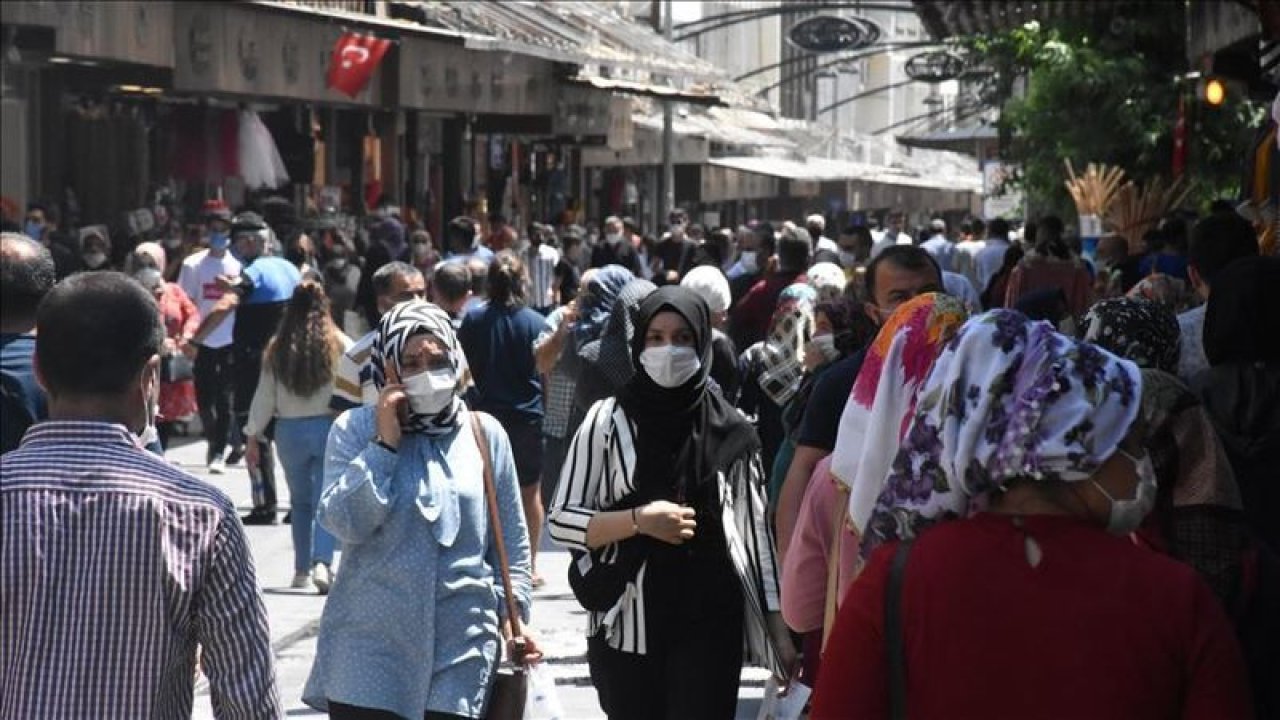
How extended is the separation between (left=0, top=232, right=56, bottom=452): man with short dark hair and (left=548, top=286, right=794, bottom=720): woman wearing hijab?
4.63 ft

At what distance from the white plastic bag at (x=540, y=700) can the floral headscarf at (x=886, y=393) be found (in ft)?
4.70

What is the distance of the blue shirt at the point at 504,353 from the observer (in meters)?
12.1

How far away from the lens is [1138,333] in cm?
504

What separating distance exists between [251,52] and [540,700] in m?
14.3

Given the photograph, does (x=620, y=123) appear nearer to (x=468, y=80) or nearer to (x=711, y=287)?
(x=468, y=80)

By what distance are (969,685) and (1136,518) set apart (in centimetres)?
34

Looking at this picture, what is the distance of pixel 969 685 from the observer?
3.52 metres

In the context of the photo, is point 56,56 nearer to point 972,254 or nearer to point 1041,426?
point 972,254

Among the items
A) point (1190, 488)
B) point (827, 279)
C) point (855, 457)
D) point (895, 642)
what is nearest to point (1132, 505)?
point (895, 642)

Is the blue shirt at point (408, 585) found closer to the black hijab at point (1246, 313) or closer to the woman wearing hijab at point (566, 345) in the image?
the black hijab at point (1246, 313)

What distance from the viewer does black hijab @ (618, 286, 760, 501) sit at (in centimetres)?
668

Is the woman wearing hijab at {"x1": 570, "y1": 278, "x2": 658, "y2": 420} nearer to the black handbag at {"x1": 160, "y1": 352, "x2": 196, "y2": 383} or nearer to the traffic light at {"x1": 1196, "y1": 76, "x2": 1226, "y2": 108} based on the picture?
the black handbag at {"x1": 160, "y1": 352, "x2": 196, "y2": 383}

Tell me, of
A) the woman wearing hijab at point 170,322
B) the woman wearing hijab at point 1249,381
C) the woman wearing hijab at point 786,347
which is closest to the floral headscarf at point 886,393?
the woman wearing hijab at point 1249,381

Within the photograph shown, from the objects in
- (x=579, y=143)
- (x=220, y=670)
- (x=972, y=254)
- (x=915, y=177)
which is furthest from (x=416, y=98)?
(x=915, y=177)
